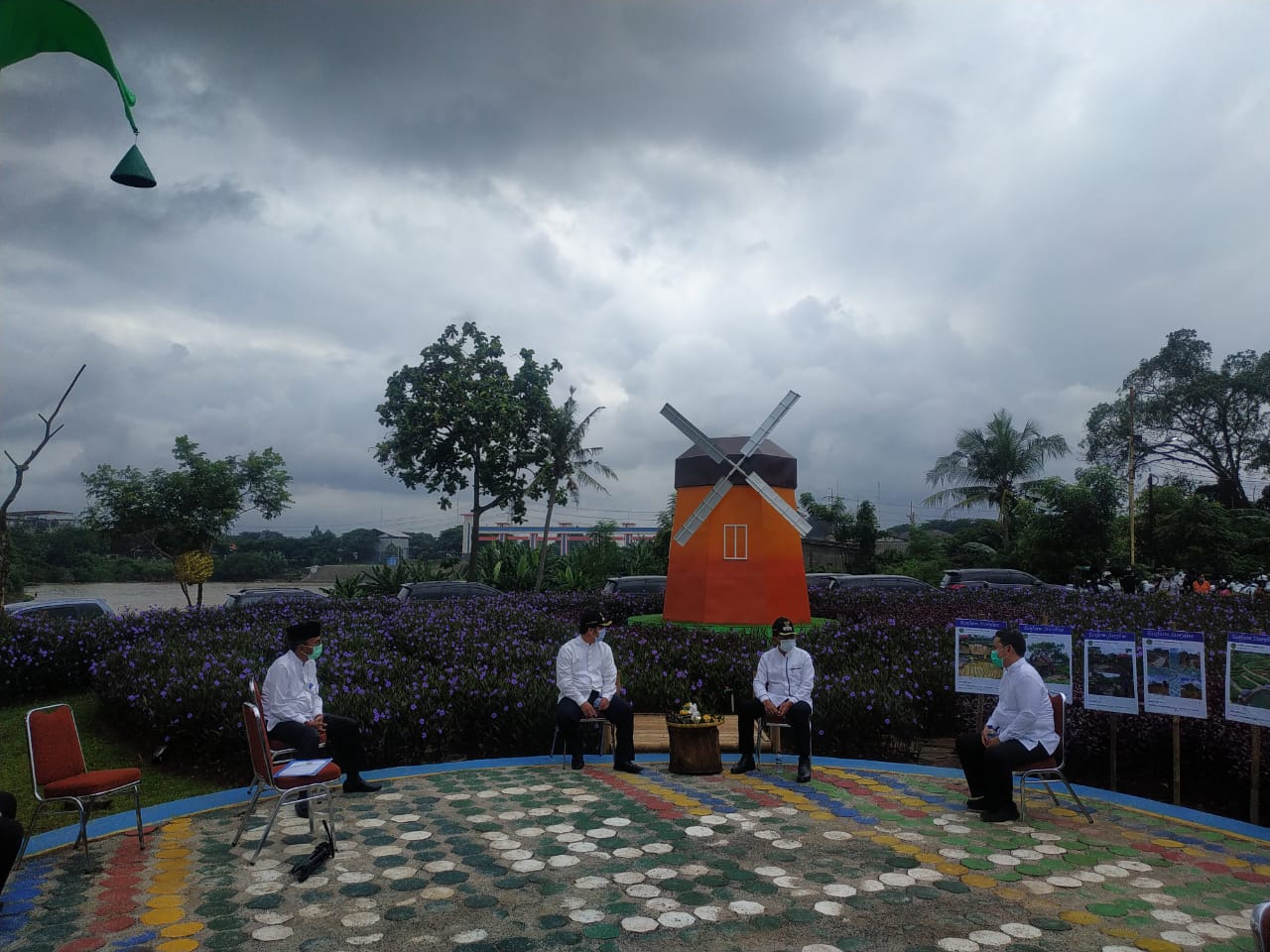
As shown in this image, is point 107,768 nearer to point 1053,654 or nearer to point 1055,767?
point 1055,767

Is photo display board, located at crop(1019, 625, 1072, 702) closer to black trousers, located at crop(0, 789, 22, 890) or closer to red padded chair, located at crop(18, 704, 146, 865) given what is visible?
red padded chair, located at crop(18, 704, 146, 865)

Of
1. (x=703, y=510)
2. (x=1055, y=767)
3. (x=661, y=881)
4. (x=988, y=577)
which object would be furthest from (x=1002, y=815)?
(x=988, y=577)

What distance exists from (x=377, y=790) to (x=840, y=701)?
15.2 ft

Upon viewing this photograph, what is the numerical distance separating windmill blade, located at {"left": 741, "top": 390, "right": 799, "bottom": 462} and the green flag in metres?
13.3

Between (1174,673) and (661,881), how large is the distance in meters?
4.49

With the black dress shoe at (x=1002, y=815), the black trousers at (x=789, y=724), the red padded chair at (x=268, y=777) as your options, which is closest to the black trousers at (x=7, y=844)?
the red padded chair at (x=268, y=777)

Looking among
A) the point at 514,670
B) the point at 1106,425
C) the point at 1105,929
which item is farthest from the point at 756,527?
the point at 1106,425

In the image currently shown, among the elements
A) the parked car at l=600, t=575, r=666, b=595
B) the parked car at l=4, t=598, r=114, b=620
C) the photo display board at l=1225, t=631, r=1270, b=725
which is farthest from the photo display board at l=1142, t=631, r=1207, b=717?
the parked car at l=4, t=598, r=114, b=620

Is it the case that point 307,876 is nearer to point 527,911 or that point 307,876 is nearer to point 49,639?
point 527,911

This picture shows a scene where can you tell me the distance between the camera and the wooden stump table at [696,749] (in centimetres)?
754

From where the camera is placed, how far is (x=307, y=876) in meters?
4.98

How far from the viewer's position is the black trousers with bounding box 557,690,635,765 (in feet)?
25.6

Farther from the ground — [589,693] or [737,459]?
[737,459]

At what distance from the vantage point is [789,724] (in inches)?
302
